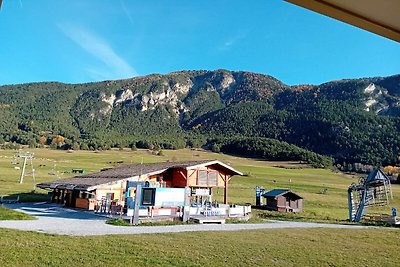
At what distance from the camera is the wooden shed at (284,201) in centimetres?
3062

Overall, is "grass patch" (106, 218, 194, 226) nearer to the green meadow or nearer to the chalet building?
the green meadow

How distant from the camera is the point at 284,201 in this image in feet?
101

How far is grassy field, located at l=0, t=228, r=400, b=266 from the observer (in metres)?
8.28

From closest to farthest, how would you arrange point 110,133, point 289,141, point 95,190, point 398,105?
point 95,190 < point 289,141 < point 110,133 < point 398,105

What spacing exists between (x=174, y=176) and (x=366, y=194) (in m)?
14.2

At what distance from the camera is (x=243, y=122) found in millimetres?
139750

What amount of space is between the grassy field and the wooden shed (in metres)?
17.0

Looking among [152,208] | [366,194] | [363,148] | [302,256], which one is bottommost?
[302,256]

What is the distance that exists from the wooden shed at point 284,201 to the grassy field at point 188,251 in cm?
1698

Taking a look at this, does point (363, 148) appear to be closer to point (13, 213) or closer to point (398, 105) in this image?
point (398, 105)

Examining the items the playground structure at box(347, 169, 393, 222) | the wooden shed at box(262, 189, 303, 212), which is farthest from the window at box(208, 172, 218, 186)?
the playground structure at box(347, 169, 393, 222)

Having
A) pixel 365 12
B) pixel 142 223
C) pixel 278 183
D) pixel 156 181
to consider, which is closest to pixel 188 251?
pixel 142 223

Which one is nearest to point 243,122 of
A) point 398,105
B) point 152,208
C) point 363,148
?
point 363,148

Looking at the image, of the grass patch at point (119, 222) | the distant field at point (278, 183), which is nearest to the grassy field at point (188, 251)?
the grass patch at point (119, 222)
